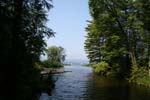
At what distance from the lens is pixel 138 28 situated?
136 ft

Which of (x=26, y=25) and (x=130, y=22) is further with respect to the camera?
(x=130, y=22)

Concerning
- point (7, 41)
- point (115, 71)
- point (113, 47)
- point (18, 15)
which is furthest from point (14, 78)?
point (115, 71)

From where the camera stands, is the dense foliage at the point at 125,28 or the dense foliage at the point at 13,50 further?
the dense foliage at the point at 125,28

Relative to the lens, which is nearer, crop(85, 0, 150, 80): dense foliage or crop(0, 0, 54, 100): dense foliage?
crop(0, 0, 54, 100): dense foliage

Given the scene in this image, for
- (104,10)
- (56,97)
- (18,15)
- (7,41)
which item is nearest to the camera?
(7,41)

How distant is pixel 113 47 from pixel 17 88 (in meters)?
34.2

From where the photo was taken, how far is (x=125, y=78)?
4438 cm

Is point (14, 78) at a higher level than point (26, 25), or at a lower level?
lower

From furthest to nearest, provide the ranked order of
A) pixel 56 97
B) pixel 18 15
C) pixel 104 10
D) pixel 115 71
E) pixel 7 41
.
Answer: pixel 115 71 → pixel 104 10 → pixel 56 97 → pixel 18 15 → pixel 7 41

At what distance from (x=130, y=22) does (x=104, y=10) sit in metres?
4.35

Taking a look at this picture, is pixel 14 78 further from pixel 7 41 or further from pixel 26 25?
pixel 26 25

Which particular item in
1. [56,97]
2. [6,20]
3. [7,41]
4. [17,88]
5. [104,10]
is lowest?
[56,97]

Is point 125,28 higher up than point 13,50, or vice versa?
point 125,28

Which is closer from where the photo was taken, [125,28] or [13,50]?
[13,50]
